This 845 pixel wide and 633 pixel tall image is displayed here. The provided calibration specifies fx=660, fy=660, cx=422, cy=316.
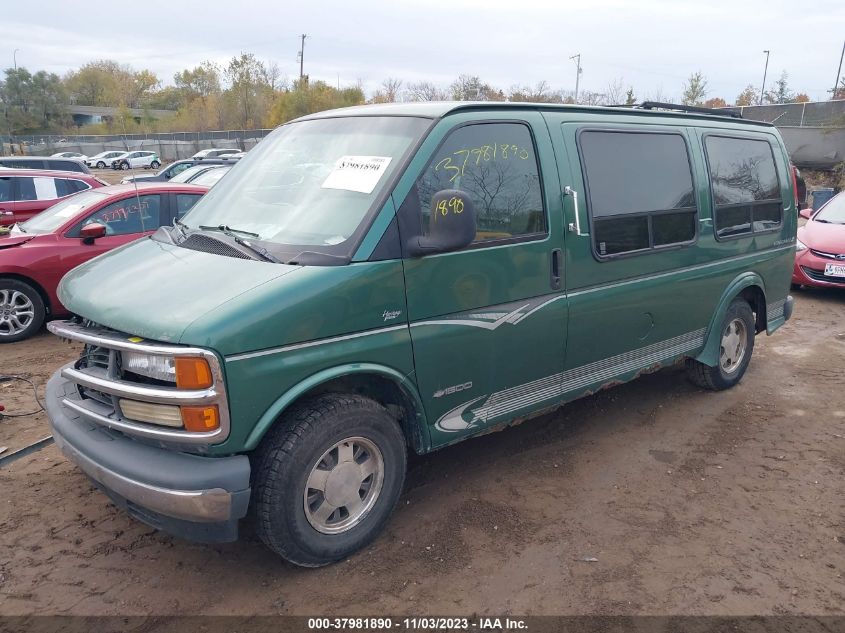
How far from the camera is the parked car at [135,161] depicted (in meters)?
41.1

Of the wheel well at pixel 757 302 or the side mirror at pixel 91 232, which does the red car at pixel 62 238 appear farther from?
the wheel well at pixel 757 302

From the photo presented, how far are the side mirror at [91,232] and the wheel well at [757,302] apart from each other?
6.32 metres

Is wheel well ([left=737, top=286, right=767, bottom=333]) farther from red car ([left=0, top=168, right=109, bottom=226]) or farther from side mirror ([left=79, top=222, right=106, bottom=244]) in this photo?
red car ([left=0, top=168, right=109, bottom=226])

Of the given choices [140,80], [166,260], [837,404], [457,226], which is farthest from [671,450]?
[140,80]

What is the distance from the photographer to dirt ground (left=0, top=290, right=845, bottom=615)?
3053 millimetres

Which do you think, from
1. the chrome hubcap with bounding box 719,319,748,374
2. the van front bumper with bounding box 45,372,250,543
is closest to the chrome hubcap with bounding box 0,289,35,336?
the van front bumper with bounding box 45,372,250,543

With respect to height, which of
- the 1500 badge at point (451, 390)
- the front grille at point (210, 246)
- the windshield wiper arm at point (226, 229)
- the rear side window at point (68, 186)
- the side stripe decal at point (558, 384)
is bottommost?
the side stripe decal at point (558, 384)

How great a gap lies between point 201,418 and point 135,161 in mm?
43530

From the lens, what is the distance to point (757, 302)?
19.2 feet

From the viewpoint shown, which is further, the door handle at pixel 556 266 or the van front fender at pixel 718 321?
the van front fender at pixel 718 321

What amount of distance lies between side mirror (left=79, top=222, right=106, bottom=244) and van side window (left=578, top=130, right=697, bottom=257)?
17.3 feet

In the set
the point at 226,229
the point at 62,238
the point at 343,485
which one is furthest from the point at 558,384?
the point at 62,238

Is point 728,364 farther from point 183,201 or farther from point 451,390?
point 183,201

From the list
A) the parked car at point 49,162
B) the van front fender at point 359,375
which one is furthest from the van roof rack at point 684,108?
the parked car at point 49,162
